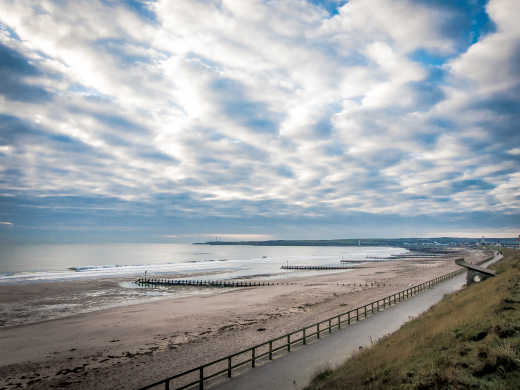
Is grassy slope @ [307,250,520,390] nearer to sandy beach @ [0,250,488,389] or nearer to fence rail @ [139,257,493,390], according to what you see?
fence rail @ [139,257,493,390]

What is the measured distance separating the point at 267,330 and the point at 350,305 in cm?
1351

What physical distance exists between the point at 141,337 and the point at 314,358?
16.4 m

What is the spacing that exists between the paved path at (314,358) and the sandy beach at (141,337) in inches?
236

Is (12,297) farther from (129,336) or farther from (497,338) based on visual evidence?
(497,338)

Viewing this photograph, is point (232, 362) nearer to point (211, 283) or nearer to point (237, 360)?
point (237, 360)

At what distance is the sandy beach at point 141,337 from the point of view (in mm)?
18531

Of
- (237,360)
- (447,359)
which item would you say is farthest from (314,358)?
(447,359)

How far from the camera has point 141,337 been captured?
26.1 m

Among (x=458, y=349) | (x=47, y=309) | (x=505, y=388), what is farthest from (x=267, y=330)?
(x=47, y=309)

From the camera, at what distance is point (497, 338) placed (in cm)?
1128

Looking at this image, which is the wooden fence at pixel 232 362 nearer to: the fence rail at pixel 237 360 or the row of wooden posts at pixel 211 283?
the fence rail at pixel 237 360

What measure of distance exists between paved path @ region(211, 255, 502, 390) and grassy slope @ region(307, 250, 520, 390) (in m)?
1.32

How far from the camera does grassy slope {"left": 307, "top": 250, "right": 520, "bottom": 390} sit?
353 inches

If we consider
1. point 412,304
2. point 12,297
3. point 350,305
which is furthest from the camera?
point 12,297
